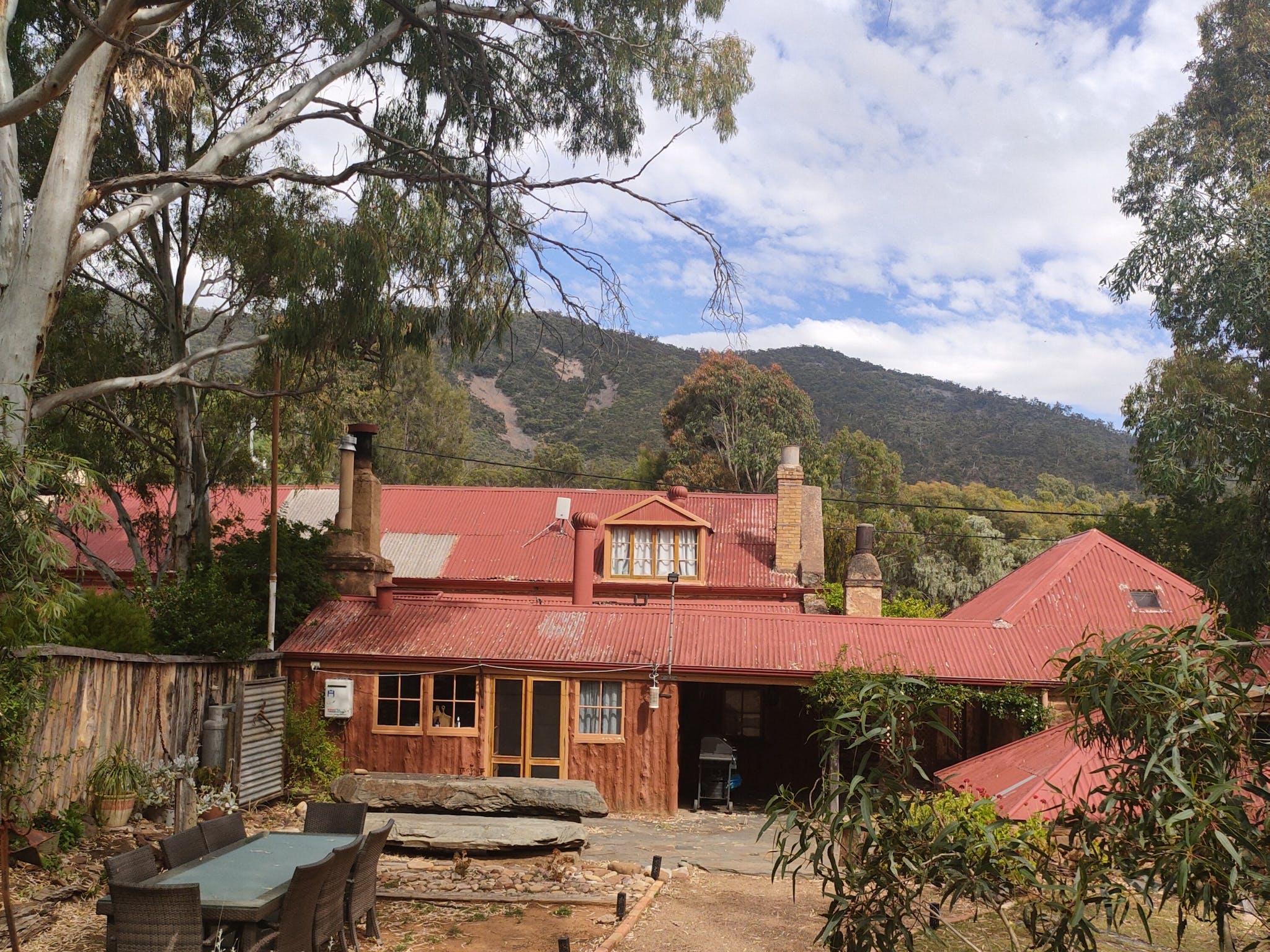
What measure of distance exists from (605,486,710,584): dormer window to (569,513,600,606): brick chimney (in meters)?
3.69

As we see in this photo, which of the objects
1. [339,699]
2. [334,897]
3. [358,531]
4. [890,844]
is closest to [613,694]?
[339,699]

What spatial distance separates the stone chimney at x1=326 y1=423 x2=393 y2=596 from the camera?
18.0 metres

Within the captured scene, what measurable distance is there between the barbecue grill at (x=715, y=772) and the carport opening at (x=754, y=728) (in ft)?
7.44

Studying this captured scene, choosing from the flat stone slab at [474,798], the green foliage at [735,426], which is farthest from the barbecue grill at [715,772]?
the green foliage at [735,426]

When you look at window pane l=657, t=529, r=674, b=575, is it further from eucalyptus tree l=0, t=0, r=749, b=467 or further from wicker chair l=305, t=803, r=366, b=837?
wicker chair l=305, t=803, r=366, b=837

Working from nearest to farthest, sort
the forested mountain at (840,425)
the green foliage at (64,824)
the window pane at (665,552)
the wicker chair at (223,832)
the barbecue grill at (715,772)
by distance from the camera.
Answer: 1. the wicker chair at (223,832)
2. the green foliage at (64,824)
3. the barbecue grill at (715,772)
4. the window pane at (665,552)
5. the forested mountain at (840,425)

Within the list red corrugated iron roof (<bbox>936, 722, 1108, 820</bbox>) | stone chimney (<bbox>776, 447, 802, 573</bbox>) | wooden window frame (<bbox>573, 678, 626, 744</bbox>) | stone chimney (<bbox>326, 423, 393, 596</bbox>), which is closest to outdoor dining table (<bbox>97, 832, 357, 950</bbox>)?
red corrugated iron roof (<bbox>936, 722, 1108, 820</bbox>)

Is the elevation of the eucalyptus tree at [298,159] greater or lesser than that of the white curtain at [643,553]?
greater

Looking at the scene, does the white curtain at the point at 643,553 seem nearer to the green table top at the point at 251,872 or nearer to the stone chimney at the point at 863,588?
the stone chimney at the point at 863,588

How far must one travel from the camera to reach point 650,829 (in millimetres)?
14391

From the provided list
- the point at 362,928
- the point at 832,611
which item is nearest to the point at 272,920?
the point at 362,928

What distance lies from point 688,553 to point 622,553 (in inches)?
56.1

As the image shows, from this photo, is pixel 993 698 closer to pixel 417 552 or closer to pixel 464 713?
pixel 464 713

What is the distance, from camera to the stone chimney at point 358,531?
1795 centimetres
